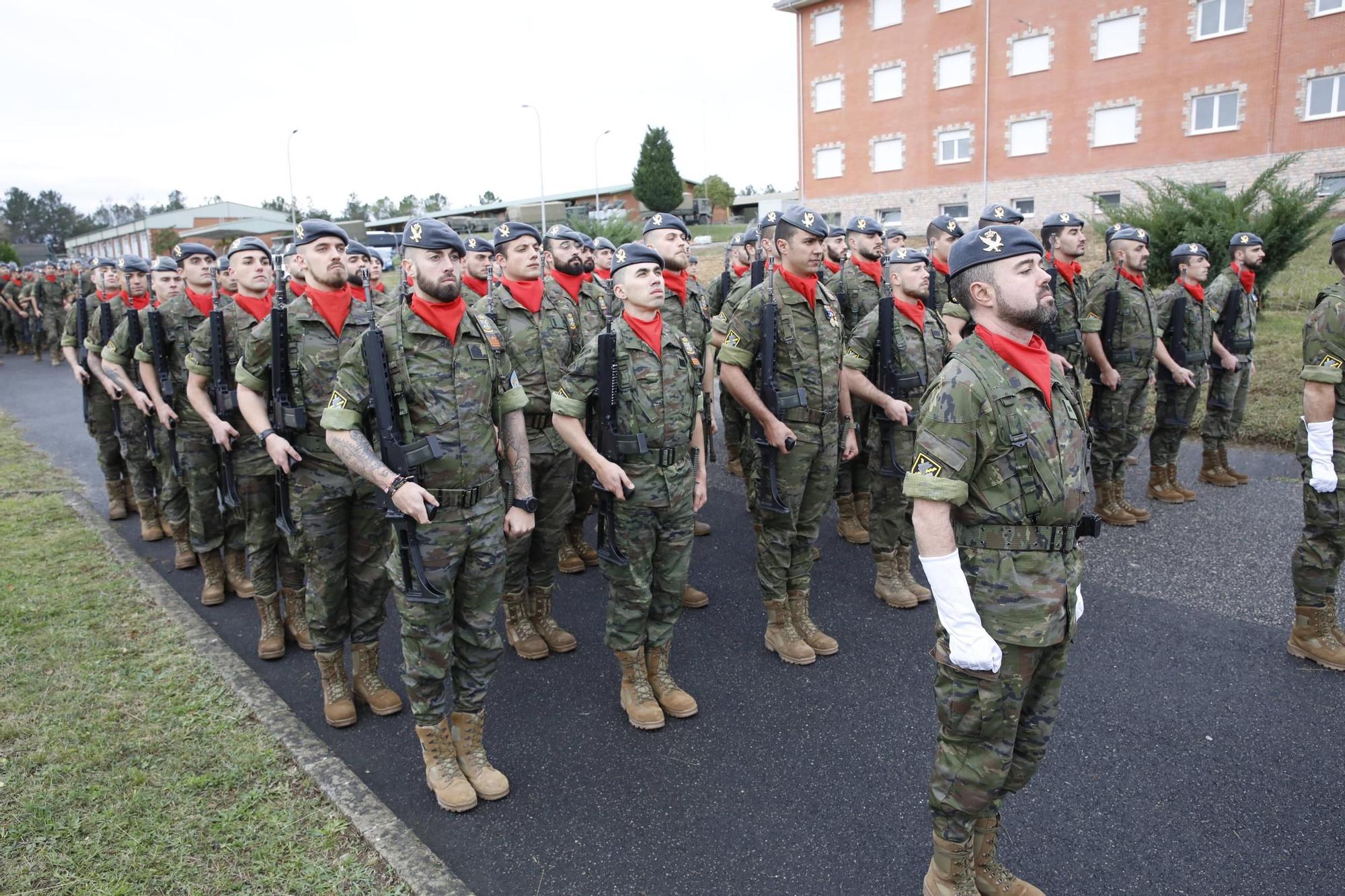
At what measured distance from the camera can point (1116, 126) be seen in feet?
97.5

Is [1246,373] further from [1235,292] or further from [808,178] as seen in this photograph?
[808,178]

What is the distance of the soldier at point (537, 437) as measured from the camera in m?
5.32

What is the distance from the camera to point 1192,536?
22.3 feet

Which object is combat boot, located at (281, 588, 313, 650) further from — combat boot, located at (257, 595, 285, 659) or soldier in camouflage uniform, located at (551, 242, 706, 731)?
soldier in camouflage uniform, located at (551, 242, 706, 731)

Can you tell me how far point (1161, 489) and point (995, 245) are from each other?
6.28 meters

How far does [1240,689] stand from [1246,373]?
5.17 metres

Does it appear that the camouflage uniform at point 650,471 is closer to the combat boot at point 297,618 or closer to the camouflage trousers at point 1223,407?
the combat boot at point 297,618

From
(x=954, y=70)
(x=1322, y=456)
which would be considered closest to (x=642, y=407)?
(x=1322, y=456)

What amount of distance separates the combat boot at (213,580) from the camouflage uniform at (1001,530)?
5.44 meters

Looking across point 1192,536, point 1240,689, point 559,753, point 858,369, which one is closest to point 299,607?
point 559,753

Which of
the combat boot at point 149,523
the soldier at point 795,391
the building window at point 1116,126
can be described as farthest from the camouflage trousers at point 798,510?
the building window at point 1116,126

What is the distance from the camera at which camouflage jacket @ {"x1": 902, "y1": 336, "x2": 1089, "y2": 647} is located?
2668 mm

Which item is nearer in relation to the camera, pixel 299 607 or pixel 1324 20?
pixel 299 607

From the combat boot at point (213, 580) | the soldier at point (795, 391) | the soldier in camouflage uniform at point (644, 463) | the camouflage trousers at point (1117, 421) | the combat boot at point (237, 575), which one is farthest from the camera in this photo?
the camouflage trousers at point (1117, 421)
